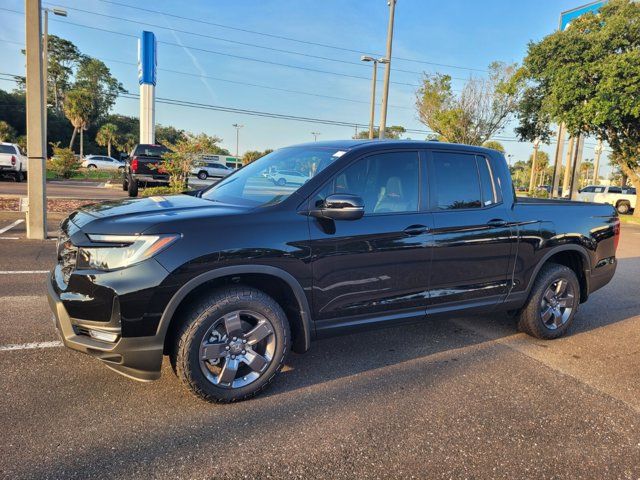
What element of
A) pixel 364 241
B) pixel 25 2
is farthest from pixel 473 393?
pixel 25 2

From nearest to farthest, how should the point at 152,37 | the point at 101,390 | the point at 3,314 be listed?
the point at 101,390 → the point at 3,314 → the point at 152,37

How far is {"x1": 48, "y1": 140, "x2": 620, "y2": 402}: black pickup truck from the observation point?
279cm

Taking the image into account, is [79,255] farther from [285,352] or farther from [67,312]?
[285,352]

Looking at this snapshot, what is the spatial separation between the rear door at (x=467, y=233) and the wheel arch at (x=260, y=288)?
1.16 m

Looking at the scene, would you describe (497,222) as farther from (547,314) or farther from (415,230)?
(547,314)

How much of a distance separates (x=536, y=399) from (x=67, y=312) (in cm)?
324

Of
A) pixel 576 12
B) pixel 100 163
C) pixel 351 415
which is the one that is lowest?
pixel 351 415

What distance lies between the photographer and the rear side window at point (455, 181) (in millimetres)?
3848

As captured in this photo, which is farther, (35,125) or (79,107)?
(79,107)

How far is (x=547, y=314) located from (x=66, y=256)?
167 inches

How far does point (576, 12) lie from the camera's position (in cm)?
2264

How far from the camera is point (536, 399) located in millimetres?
3352

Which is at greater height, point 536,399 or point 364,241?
point 364,241

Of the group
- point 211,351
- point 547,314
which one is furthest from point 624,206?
point 211,351
